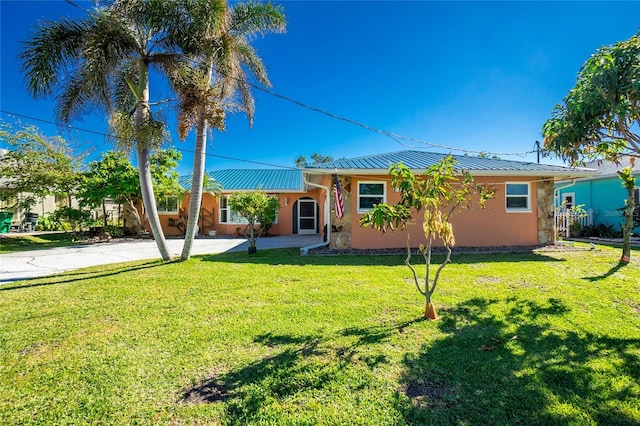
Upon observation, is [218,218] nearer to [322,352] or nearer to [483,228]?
[483,228]

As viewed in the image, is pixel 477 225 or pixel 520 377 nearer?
pixel 520 377

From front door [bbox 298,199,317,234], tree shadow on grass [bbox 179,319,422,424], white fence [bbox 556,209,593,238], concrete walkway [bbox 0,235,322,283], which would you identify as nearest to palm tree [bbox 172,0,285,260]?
concrete walkway [bbox 0,235,322,283]

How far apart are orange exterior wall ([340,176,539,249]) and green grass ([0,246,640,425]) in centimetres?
436

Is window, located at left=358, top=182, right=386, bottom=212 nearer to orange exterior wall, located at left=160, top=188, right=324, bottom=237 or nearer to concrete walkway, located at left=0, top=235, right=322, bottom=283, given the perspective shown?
concrete walkway, located at left=0, top=235, right=322, bottom=283

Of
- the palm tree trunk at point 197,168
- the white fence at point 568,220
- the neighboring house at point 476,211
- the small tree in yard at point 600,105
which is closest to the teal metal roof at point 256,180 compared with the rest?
the neighboring house at point 476,211

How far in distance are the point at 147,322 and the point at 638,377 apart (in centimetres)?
630

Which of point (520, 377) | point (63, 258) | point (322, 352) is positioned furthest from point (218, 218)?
point (520, 377)

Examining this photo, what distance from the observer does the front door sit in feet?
64.1

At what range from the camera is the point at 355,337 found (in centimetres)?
409

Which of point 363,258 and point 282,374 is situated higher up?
point 363,258

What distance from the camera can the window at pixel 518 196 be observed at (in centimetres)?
1170

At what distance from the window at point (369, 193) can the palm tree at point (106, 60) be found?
6.94 meters

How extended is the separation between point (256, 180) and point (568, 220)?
18.7 m

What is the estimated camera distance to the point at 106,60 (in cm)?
830
